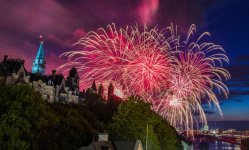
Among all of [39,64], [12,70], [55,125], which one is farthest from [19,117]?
[39,64]

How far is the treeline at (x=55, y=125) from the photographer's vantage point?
55031mm

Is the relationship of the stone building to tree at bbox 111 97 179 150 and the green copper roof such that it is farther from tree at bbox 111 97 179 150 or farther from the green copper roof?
the green copper roof

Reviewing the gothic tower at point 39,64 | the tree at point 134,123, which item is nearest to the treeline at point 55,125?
the tree at point 134,123

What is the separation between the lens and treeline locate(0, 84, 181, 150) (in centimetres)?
5503

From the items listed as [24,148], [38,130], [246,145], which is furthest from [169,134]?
[246,145]

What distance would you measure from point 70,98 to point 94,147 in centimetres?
8940

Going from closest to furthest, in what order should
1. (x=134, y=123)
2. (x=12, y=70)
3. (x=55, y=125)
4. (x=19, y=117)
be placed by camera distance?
1. (x=19, y=117)
2. (x=55, y=125)
3. (x=134, y=123)
4. (x=12, y=70)

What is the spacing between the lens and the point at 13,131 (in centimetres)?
5284

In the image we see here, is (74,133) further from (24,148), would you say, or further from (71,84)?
(71,84)

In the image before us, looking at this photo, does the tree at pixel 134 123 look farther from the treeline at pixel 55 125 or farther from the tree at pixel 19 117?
the tree at pixel 19 117

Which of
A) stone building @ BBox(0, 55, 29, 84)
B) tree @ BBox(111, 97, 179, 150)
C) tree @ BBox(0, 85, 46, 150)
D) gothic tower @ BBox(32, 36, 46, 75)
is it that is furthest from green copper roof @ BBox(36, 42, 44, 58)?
tree @ BBox(0, 85, 46, 150)

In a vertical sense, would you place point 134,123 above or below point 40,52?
below

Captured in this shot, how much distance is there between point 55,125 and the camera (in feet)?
259

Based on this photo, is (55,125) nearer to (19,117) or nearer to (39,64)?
(19,117)
